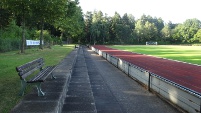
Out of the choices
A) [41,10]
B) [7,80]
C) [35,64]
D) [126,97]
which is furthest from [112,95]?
[41,10]

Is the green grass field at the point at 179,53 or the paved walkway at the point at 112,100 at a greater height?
the green grass field at the point at 179,53

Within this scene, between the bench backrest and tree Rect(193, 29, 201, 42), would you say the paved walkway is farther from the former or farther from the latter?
tree Rect(193, 29, 201, 42)

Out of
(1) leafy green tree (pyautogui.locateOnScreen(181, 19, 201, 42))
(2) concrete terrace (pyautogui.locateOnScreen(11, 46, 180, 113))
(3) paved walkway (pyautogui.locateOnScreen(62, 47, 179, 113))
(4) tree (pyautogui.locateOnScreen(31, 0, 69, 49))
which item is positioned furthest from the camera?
(1) leafy green tree (pyautogui.locateOnScreen(181, 19, 201, 42))

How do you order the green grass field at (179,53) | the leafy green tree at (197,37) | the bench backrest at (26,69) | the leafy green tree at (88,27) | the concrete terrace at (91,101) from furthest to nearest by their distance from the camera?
the leafy green tree at (197,37) < the leafy green tree at (88,27) < the green grass field at (179,53) < the bench backrest at (26,69) < the concrete terrace at (91,101)

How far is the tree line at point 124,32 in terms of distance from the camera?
340ft

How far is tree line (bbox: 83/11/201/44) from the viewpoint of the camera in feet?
340

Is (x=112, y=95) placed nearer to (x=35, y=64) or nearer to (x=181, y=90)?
(x=181, y=90)

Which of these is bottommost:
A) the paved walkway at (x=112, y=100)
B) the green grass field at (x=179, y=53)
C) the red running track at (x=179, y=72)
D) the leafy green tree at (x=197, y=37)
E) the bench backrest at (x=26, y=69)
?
the paved walkway at (x=112, y=100)

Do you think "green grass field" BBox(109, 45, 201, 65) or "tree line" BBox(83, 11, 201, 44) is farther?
Result: "tree line" BBox(83, 11, 201, 44)

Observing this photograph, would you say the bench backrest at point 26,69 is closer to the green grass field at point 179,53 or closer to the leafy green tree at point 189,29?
the green grass field at point 179,53

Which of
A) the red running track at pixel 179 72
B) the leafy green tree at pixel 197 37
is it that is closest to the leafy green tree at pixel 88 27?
the leafy green tree at pixel 197 37

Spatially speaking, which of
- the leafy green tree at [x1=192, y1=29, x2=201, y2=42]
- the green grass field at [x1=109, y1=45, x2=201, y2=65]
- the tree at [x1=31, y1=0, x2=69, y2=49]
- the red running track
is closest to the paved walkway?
the red running track

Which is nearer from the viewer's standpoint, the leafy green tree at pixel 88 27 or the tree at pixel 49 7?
the tree at pixel 49 7

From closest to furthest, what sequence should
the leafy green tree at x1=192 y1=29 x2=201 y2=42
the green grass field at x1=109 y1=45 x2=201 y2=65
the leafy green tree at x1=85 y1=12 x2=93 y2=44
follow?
1. the green grass field at x1=109 y1=45 x2=201 y2=65
2. the leafy green tree at x1=85 y1=12 x2=93 y2=44
3. the leafy green tree at x1=192 y1=29 x2=201 y2=42
